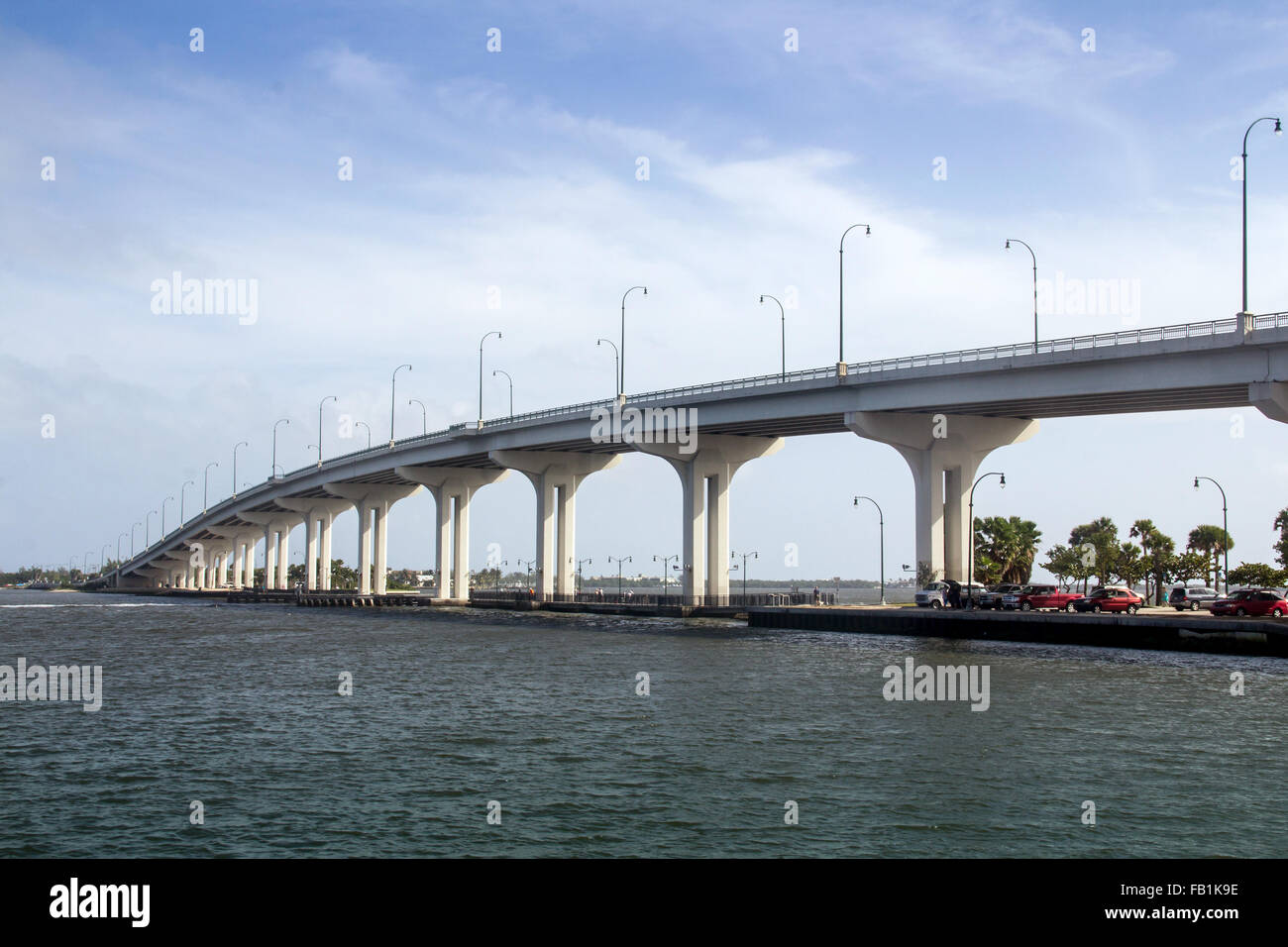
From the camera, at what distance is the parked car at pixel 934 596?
7019 centimetres

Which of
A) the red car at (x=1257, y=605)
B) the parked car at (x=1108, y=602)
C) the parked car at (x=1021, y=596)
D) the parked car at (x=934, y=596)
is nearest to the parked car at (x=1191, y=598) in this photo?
the parked car at (x=1108, y=602)

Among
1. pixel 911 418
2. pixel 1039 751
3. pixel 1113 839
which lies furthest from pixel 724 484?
pixel 1113 839

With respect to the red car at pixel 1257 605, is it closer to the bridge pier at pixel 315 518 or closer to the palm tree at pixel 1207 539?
the palm tree at pixel 1207 539

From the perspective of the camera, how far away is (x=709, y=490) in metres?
91.8

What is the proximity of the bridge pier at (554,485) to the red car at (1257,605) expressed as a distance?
5905 centimetres

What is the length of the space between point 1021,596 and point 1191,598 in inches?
817

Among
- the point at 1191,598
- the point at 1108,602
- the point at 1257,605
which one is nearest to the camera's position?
the point at 1257,605

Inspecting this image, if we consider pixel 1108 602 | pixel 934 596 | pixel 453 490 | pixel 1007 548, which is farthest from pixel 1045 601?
pixel 453 490

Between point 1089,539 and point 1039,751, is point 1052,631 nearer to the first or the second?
point 1039,751

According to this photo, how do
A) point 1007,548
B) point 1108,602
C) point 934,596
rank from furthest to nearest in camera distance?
point 1007,548
point 934,596
point 1108,602

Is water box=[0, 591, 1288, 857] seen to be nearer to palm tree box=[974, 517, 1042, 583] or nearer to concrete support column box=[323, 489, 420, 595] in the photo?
palm tree box=[974, 517, 1042, 583]

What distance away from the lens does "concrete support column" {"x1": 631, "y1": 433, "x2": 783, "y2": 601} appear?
8975 cm

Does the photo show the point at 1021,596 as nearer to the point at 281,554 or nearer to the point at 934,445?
the point at 934,445
